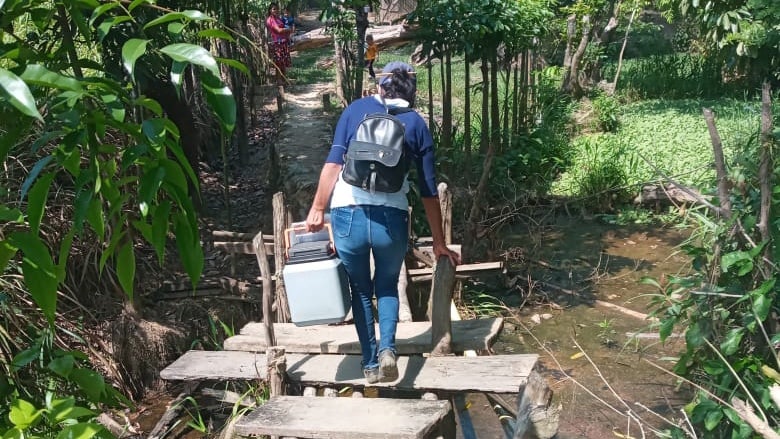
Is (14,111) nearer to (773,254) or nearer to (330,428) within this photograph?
(330,428)

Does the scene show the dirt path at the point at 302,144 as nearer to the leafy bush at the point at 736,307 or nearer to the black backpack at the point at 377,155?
the black backpack at the point at 377,155

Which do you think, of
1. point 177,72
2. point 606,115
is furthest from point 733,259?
point 606,115

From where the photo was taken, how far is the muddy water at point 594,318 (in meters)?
5.26

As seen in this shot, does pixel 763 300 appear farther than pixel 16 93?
Yes

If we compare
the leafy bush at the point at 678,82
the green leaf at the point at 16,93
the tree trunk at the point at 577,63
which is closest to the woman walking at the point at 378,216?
the green leaf at the point at 16,93

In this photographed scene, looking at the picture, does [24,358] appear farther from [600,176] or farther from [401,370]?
[600,176]

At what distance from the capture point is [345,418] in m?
3.41

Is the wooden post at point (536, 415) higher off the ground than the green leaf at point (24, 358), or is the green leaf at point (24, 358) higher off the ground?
the green leaf at point (24, 358)

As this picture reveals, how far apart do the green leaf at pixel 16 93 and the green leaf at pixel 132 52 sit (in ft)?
0.57

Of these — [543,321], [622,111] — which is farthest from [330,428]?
[622,111]

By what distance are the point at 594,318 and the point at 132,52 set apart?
5882mm

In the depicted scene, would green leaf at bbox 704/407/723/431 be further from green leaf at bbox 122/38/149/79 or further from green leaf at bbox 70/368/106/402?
green leaf at bbox 122/38/149/79

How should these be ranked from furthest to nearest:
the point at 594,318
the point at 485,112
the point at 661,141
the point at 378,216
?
the point at 661,141 < the point at 485,112 < the point at 594,318 < the point at 378,216

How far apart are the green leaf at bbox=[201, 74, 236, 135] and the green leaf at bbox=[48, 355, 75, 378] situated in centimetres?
72
